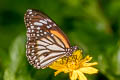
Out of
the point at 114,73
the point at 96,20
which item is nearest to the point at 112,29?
the point at 96,20

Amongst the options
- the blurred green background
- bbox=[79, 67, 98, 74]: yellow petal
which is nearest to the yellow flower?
bbox=[79, 67, 98, 74]: yellow petal

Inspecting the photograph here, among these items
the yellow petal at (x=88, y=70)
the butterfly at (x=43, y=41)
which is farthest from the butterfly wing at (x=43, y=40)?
the yellow petal at (x=88, y=70)

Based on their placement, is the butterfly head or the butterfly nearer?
the butterfly

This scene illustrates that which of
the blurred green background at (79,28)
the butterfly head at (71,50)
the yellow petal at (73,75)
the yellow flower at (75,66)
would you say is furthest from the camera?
the blurred green background at (79,28)

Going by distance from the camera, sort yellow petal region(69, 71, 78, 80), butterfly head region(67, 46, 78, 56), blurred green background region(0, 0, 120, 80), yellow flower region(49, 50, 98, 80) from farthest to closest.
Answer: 1. blurred green background region(0, 0, 120, 80)
2. butterfly head region(67, 46, 78, 56)
3. yellow flower region(49, 50, 98, 80)
4. yellow petal region(69, 71, 78, 80)

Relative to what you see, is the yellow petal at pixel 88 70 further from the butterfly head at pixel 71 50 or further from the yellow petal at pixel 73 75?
the butterfly head at pixel 71 50

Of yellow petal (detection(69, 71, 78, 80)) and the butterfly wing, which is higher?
the butterfly wing

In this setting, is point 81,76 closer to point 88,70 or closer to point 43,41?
point 88,70

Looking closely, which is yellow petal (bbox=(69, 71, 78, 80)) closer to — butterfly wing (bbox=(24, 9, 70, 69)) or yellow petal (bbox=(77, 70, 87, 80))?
yellow petal (bbox=(77, 70, 87, 80))

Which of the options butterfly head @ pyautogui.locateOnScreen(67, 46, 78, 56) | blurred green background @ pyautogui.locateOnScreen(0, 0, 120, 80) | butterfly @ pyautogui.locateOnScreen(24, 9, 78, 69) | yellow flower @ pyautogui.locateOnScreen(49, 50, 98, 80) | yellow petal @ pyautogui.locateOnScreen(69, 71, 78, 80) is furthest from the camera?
blurred green background @ pyautogui.locateOnScreen(0, 0, 120, 80)
